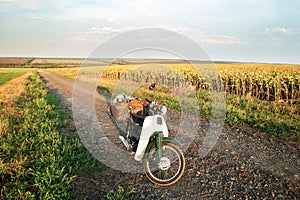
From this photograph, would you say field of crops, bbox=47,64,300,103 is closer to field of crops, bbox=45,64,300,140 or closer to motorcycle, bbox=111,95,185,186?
field of crops, bbox=45,64,300,140

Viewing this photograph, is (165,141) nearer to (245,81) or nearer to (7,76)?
(245,81)

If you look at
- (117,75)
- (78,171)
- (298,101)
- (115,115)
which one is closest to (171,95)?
(298,101)

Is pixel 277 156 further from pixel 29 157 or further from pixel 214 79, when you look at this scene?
pixel 214 79

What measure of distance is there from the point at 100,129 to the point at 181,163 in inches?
157

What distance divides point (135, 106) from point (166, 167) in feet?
4.36

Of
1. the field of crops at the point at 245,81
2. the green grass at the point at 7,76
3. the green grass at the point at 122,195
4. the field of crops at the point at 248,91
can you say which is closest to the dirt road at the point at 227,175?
the green grass at the point at 122,195

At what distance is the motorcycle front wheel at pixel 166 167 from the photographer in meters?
4.46

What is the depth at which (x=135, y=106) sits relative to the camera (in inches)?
199

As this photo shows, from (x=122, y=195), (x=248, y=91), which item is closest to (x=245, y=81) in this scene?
(x=248, y=91)

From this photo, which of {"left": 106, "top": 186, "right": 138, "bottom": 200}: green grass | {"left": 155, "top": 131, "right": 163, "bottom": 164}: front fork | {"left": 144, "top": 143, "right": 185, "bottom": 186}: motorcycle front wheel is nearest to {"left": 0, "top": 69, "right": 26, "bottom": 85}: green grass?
{"left": 144, "top": 143, "right": 185, "bottom": 186}: motorcycle front wheel

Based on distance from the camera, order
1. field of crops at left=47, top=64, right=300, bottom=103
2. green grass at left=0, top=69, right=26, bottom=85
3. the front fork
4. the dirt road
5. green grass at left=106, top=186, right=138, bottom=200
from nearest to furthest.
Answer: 1. green grass at left=106, top=186, right=138, bottom=200
2. the dirt road
3. the front fork
4. field of crops at left=47, top=64, right=300, bottom=103
5. green grass at left=0, top=69, right=26, bottom=85

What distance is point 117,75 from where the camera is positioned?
28.4 metres

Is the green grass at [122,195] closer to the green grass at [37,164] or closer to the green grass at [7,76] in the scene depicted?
the green grass at [37,164]

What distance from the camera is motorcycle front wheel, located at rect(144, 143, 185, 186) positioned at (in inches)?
176
